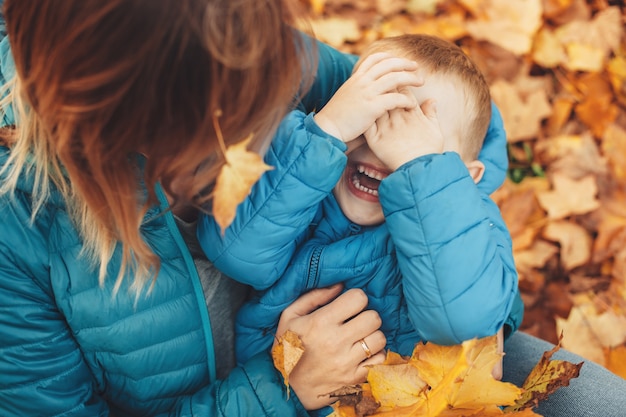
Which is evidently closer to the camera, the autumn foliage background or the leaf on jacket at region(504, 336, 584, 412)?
the leaf on jacket at region(504, 336, 584, 412)

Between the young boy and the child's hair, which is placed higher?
the child's hair

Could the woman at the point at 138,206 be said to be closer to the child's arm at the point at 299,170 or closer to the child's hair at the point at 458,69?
the child's arm at the point at 299,170

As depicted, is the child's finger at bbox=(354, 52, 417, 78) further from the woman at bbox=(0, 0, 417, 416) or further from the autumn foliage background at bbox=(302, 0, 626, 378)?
the autumn foliage background at bbox=(302, 0, 626, 378)

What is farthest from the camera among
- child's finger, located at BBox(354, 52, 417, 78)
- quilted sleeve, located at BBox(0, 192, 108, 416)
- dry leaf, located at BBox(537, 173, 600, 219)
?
dry leaf, located at BBox(537, 173, 600, 219)

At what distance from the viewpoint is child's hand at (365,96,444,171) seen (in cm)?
112

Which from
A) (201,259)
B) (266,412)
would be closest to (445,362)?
(266,412)

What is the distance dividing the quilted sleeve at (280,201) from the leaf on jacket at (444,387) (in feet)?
1.07

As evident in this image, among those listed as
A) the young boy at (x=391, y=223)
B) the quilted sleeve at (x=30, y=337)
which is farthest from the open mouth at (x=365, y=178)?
the quilted sleeve at (x=30, y=337)

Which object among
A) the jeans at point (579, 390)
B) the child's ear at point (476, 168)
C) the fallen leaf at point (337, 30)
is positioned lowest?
the jeans at point (579, 390)

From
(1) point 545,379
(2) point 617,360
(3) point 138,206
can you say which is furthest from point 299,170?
(2) point 617,360

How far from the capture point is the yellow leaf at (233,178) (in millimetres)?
852

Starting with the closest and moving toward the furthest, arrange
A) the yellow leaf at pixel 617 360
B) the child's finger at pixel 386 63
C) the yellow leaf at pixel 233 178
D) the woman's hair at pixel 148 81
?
the woman's hair at pixel 148 81 < the yellow leaf at pixel 233 178 < the child's finger at pixel 386 63 < the yellow leaf at pixel 617 360

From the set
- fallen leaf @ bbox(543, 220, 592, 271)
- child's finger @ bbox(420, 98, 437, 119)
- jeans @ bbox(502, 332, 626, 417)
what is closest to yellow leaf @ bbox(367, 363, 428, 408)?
jeans @ bbox(502, 332, 626, 417)

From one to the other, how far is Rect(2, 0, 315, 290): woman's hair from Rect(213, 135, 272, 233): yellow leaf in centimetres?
2
